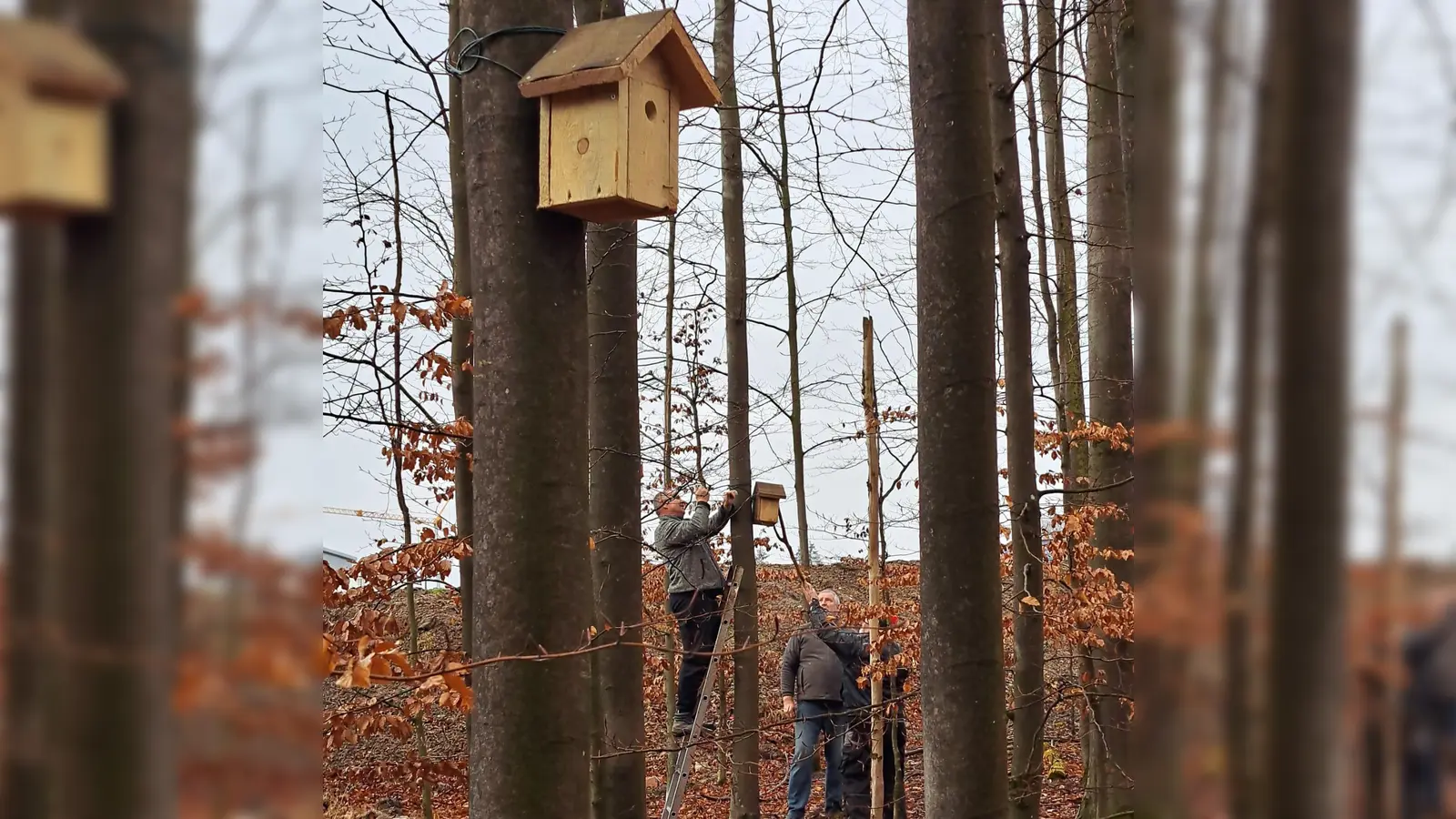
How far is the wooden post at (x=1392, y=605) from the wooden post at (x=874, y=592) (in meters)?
8.48

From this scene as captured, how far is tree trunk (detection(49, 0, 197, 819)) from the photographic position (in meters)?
0.44

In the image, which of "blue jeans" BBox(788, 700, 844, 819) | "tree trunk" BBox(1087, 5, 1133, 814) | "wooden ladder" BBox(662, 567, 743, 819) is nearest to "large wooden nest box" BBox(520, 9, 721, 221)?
"wooden ladder" BBox(662, 567, 743, 819)

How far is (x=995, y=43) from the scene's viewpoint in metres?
8.14

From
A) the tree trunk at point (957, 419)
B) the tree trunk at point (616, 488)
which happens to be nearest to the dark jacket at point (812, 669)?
the tree trunk at point (616, 488)

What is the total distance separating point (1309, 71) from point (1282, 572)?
188 millimetres

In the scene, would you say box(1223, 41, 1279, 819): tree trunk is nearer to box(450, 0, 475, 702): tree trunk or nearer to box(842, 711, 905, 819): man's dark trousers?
box(450, 0, 475, 702): tree trunk

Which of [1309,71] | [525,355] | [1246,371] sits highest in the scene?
[525,355]

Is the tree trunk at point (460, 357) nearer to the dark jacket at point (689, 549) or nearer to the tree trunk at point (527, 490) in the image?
the dark jacket at point (689, 549)

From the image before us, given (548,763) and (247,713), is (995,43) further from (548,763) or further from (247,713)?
(247,713)

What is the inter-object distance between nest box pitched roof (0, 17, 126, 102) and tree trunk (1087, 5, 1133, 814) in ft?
27.5

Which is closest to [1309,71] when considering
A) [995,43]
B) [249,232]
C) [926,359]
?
[249,232]

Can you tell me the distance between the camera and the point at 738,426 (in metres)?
9.50

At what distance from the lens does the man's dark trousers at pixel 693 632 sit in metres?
9.79

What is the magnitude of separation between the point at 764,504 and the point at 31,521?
333 inches
